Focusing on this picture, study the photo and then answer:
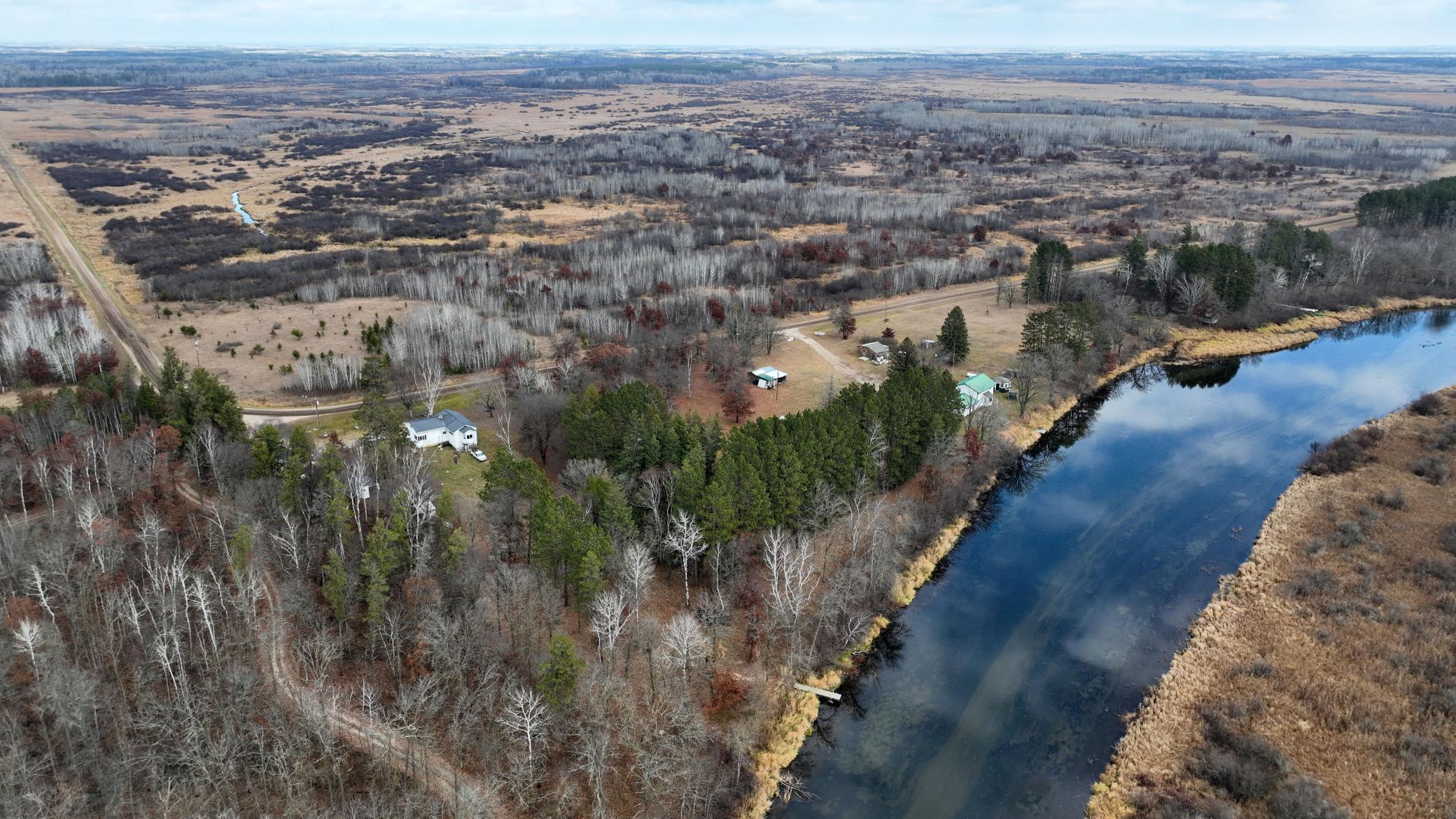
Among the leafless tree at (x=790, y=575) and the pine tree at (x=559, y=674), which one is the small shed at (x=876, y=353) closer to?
the leafless tree at (x=790, y=575)

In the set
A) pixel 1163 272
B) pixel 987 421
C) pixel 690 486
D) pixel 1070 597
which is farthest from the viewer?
pixel 1163 272

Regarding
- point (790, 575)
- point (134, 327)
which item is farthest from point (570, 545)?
point (134, 327)

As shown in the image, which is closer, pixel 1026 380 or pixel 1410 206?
pixel 1026 380

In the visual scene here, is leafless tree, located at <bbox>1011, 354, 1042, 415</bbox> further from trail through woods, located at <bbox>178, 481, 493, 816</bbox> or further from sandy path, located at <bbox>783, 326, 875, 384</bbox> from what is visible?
trail through woods, located at <bbox>178, 481, 493, 816</bbox>

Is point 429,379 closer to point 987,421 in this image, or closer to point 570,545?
point 570,545

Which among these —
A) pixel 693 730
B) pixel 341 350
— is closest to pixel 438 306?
pixel 341 350
